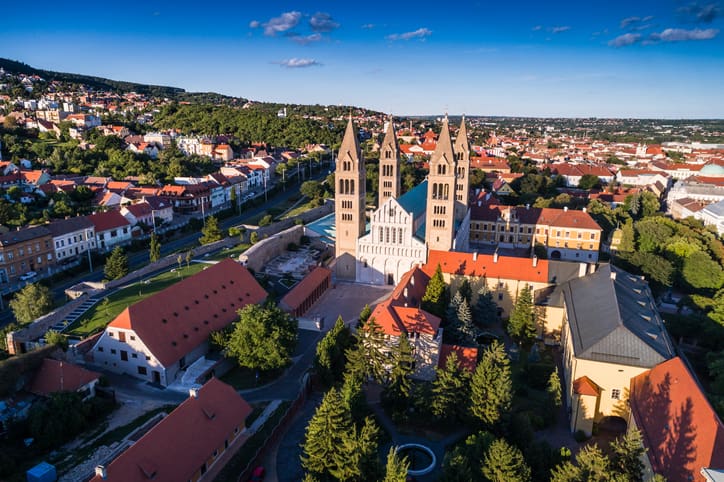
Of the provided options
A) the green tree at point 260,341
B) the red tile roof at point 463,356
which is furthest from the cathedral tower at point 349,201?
the red tile roof at point 463,356

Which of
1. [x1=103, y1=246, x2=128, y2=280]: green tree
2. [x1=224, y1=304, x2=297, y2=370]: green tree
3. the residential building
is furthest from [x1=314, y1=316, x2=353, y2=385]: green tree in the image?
the residential building

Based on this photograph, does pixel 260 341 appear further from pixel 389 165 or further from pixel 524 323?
pixel 389 165

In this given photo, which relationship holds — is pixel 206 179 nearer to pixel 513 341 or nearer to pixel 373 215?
pixel 373 215

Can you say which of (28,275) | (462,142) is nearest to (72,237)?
(28,275)

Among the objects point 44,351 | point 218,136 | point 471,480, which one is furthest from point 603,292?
point 218,136

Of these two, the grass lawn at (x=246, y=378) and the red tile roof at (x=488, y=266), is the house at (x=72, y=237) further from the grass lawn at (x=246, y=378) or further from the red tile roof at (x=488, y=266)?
the red tile roof at (x=488, y=266)

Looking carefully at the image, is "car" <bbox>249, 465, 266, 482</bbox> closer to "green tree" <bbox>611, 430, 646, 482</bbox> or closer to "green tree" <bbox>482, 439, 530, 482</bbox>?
"green tree" <bbox>482, 439, 530, 482</bbox>
